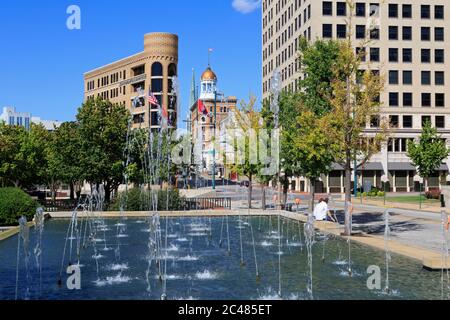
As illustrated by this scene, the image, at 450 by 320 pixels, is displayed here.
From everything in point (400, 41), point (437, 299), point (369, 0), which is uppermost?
point (369, 0)

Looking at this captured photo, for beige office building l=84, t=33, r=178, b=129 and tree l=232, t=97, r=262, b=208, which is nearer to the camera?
tree l=232, t=97, r=262, b=208

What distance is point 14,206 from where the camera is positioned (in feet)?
96.6

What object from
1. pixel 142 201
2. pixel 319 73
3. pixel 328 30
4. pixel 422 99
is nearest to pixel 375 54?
pixel 328 30

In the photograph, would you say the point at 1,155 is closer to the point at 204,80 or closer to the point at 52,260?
the point at 52,260

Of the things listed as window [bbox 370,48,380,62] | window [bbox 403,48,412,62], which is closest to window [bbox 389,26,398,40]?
window [bbox 403,48,412,62]

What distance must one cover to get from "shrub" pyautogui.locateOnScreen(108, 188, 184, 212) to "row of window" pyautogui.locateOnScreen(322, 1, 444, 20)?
43.5 meters

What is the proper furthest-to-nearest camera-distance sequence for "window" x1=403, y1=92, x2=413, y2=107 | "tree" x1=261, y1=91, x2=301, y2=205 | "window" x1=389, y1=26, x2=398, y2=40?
"window" x1=389, y1=26, x2=398, y2=40 → "window" x1=403, y1=92, x2=413, y2=107 → "tree" x1=261, y1=91, x2=301, y2=205

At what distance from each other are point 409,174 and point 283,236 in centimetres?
5421

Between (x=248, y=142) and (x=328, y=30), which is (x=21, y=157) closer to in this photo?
(x=248, y=142)

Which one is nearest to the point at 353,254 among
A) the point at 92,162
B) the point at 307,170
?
the point at 307,170

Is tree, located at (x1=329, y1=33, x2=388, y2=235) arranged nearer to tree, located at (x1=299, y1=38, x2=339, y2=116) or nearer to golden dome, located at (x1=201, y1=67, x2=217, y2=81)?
tree, located at (x1=299, y1=38, x2=339, y2=116)

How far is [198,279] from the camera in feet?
50.3

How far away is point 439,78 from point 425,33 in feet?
21.2

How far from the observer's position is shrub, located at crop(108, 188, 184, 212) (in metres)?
37.0
